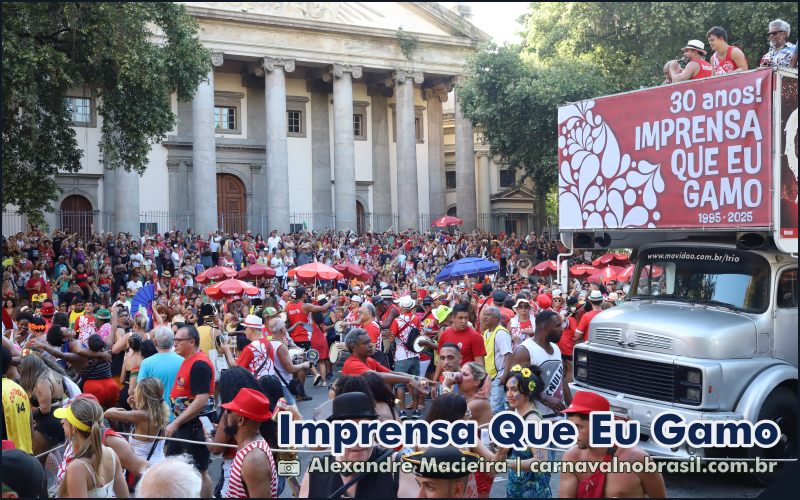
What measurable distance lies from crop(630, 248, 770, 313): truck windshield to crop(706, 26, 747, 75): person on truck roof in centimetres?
Result: 250

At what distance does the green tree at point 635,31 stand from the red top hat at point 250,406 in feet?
91.1

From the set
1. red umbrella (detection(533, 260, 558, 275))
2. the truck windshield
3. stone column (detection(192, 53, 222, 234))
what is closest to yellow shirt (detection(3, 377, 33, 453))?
the truck windshield

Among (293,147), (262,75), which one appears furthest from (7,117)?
(293,147)

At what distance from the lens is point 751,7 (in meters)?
29.2

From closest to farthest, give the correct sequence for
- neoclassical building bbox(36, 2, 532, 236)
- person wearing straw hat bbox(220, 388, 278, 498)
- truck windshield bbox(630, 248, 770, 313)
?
person wearing straw hat bbox(220, 388, 278, 498) < truck windshield bbox(630, 248, 770, 313) < neoclassical building bbox(36, 2, 532, 236)

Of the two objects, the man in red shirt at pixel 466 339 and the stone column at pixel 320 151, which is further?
the stone column at pixel 320 151

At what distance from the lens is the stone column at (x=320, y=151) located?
133ft

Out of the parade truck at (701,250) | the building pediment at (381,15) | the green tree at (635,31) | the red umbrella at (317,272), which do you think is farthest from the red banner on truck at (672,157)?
the building pediment at (381,15)

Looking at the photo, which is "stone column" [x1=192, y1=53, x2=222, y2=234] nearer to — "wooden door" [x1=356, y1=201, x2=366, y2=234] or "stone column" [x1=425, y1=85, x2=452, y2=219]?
"wooden door" [x1=356, y1=201, x2=366, y2=234]

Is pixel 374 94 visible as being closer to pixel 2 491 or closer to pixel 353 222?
pixel 353 222

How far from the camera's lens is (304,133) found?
4050 cm

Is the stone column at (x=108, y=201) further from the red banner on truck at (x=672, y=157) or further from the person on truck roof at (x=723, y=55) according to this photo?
the person on truck roof at (x=723, y=55)

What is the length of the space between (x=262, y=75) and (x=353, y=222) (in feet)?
24.8

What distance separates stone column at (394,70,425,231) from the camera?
127ft
